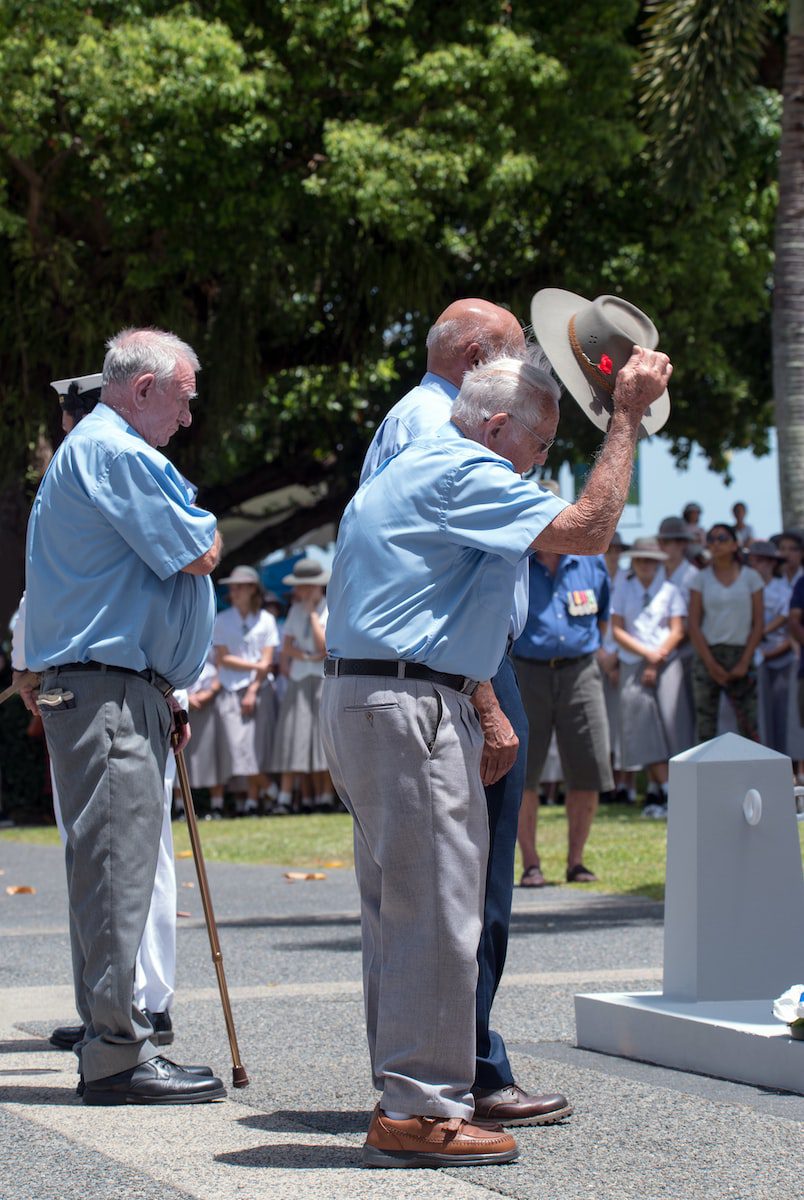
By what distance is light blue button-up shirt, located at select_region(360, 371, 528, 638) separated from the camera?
491 cm

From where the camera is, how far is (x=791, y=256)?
18.4m

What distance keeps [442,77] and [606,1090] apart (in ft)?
51.8

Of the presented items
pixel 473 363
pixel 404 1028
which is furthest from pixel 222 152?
pixel 404 1028

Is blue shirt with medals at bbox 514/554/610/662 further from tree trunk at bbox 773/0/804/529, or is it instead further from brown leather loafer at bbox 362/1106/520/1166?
tree trunk at bbox 773/0/804/529

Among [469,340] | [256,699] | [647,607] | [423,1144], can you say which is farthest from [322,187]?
[423,1144]

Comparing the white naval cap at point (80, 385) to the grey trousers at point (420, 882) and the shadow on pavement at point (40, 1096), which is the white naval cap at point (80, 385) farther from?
the shadow on pavement at point (40, 1096)

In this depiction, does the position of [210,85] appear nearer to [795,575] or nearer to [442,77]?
[442,77]

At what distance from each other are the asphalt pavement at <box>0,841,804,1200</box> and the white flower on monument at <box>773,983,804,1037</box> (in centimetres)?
21

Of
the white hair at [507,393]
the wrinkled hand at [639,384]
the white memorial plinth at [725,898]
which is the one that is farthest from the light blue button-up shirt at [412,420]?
the white memorial plinth at [725,898]

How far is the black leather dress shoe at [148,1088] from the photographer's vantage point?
5176mm

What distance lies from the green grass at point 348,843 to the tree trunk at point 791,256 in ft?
14.2

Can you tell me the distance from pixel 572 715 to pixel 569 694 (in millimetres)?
119

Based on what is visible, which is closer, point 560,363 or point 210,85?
point 560,363

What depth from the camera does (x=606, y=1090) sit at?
5.32 m
